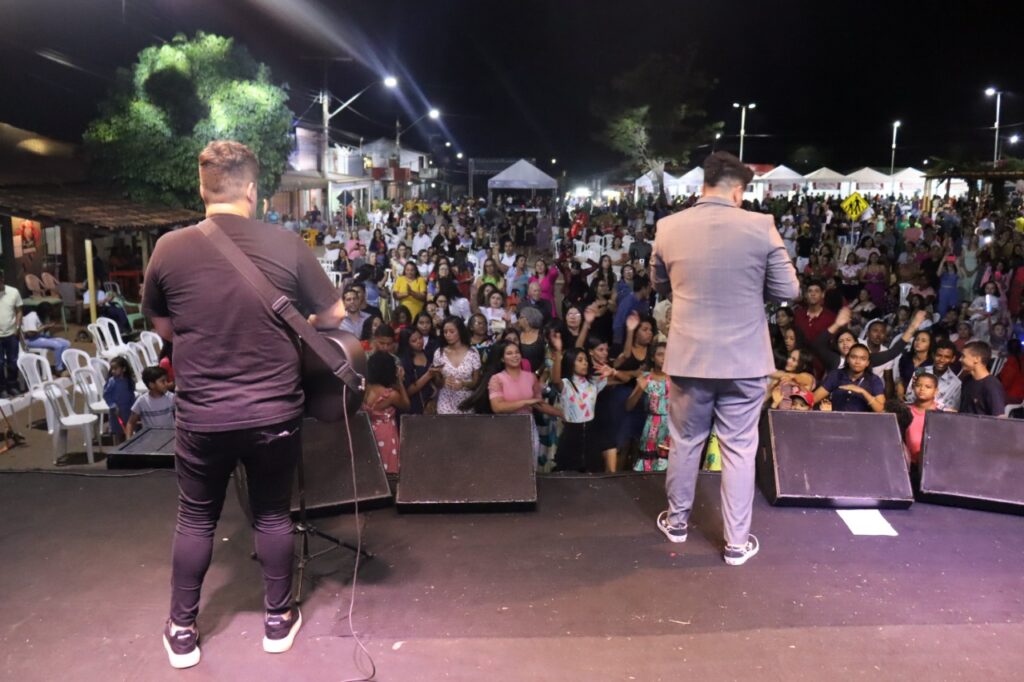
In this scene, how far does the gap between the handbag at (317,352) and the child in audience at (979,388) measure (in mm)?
4399

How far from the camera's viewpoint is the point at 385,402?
15.8ft

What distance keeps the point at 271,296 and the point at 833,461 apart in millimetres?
2811

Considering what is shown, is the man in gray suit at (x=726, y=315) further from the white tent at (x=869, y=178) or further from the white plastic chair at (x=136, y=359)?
the white tent at (x=869, y=178)

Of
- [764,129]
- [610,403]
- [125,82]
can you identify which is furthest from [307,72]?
[764,129]

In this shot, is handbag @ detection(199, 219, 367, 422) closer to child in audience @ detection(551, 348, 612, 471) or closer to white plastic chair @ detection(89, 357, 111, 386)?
child in audience @ detection(551, 348, 612, 471)

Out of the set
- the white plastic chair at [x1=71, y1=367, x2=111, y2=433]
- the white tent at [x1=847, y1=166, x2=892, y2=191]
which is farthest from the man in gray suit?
the white tent at [x1=847, y1=166, x2=892, y2=191]

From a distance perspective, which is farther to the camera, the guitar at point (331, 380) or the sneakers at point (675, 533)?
the sneakers at point (675, 533)

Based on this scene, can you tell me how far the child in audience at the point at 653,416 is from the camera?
5.04 meters

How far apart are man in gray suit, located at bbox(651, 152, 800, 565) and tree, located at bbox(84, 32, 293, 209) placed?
43.3ft

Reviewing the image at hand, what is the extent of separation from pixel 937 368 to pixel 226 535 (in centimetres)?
497

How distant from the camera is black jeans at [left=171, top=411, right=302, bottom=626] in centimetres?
244

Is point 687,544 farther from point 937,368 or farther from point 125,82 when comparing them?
point 125,82

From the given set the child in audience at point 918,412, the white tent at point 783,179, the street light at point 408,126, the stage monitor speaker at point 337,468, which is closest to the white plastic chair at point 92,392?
the stage monitor speaker at point 337,468

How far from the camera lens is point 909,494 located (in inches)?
146
